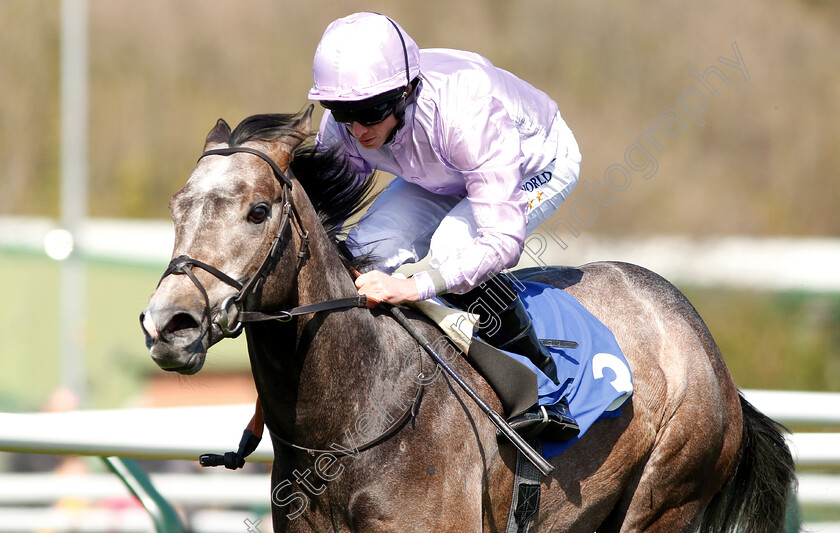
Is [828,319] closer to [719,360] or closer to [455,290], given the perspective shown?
[719,360]

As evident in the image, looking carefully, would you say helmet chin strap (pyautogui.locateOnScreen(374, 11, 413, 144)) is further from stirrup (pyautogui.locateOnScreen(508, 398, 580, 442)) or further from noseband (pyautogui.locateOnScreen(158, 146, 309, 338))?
stirrup (pyautogui.locateOnScreen(508, 398, 580, 442))

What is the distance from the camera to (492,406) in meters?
2.87

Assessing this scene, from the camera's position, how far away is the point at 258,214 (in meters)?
2.41

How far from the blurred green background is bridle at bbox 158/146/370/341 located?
492 inches

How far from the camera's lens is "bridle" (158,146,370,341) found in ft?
7.45

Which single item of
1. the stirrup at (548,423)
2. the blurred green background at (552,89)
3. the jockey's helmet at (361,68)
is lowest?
the blurred green background at (552,89)

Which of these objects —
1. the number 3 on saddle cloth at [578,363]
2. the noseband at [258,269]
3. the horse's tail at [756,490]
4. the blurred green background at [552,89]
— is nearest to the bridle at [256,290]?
the noseband at [258,269]

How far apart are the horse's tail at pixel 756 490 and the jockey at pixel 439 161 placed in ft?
3.29

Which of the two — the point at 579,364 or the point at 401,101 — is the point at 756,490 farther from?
the point at 401,101

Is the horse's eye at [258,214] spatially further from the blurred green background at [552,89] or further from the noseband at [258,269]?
the blurred green background at [552,89]

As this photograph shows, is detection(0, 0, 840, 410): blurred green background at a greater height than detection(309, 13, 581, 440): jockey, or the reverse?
detection(309, 13, 581, 440): jockey

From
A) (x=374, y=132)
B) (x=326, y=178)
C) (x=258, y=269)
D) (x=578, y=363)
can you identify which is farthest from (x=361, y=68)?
(x=578, y=363)

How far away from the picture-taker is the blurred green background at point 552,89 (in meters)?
17.8

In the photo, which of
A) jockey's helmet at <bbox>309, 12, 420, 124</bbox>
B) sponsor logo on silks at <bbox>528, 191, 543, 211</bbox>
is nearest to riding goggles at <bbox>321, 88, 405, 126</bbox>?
jockey's helmet at <bbox>309, 12, 420, 124</bbox>
